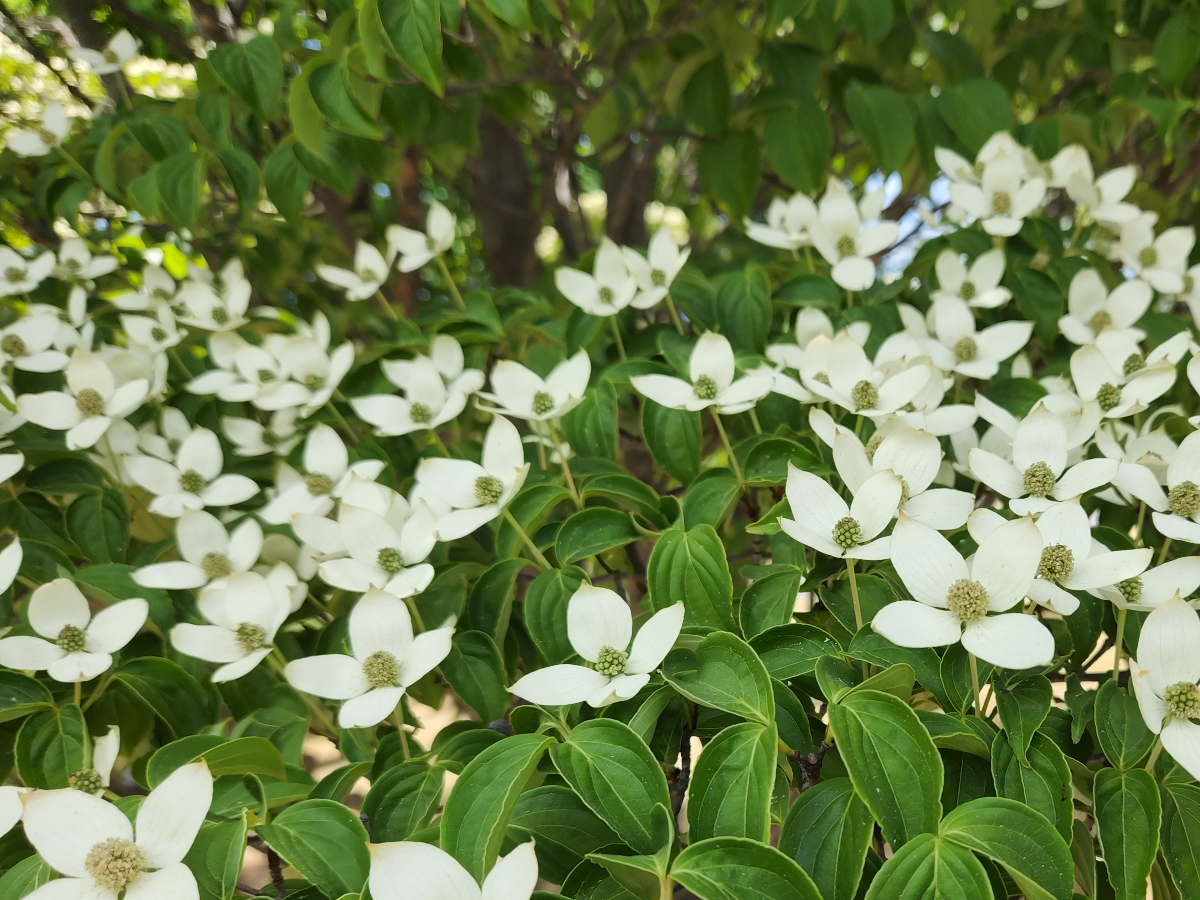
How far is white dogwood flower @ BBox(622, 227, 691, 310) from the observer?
92 cm

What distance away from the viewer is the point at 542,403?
0.80 metres

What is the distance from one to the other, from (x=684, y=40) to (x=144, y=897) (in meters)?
1.23

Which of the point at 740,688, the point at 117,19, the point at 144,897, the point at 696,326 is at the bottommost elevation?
the point at 144,897

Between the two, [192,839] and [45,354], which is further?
[45,354]

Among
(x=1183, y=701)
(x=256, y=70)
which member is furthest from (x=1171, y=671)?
(x=256, y=70)

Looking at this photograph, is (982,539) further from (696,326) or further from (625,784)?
(696,326)

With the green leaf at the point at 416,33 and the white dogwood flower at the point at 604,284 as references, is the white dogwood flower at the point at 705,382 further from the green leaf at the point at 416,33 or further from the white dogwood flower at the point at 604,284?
the green leaf at the point at 416,33

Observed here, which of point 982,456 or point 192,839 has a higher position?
point 982,456

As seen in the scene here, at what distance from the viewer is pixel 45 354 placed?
91 centimetres

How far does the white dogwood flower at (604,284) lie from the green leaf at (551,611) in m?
0.35

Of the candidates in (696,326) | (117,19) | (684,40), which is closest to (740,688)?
(696,326)

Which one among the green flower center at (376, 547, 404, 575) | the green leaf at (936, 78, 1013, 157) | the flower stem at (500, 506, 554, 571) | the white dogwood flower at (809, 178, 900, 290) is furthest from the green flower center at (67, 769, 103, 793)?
the green leaf at (936, 78, 1013, 157)

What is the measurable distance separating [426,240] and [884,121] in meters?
0.62

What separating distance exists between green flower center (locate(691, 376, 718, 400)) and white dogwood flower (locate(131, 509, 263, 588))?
44cm
